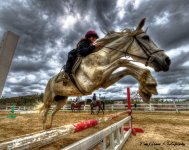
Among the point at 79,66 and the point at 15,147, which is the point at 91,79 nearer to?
the point at 79,66

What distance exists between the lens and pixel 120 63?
9.73ft

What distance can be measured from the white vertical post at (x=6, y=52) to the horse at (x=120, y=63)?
181 cm

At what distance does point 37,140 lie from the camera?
1096 mm

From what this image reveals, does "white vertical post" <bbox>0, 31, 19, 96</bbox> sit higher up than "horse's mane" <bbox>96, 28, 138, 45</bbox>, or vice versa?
"horse's mane" <bbox>96, 28, 138, 45</bbox>

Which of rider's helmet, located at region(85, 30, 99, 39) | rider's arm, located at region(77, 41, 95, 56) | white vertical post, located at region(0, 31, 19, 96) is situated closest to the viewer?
white vertical post, located at region(0, 31, 19, 96)

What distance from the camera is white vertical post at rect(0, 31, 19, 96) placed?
45.8 inches

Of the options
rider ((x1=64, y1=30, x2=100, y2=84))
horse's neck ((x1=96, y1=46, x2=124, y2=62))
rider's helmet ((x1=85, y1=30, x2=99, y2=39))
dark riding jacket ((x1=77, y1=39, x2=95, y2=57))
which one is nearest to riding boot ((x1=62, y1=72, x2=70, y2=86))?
rider ((x1=64, y1=30, x2=100, y2=84))

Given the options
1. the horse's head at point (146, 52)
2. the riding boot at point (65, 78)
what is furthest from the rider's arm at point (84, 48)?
the horse's head at point (146, 52)

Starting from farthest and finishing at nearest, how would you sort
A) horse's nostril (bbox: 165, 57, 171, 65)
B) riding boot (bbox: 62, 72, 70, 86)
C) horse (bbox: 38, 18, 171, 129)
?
riding boot (bbox: 62, 72, 70, 86) → horse's nostril (bbox: 165, 57, 171, 65) → horse (bbox: 38, 18, 171, 129)

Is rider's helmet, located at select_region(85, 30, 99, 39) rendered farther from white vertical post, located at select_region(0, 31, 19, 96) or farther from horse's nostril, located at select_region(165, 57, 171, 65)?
white vertical post, located at select_region(0, 31, 19, 96)

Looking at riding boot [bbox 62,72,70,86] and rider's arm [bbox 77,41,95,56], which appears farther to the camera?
riding boot [bbox 62,72,70,86]

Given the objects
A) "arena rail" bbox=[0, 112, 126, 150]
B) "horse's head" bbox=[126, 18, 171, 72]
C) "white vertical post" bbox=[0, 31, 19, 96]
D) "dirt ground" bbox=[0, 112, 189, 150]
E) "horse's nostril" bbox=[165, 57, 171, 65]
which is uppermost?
"horse's head" bbox=[126, 18, 171, 72]

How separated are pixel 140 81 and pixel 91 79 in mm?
867

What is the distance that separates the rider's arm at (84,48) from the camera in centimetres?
323
